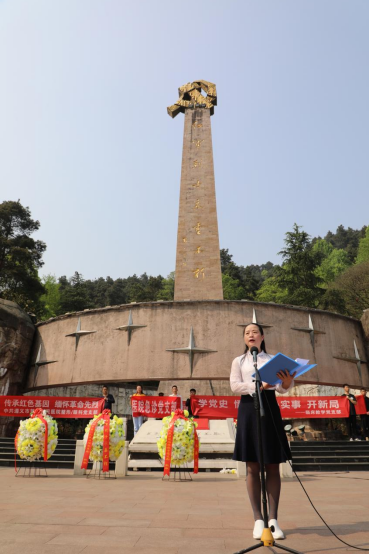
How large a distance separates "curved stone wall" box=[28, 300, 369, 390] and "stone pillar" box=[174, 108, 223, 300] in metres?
3.81

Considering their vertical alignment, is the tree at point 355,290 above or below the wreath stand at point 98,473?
above

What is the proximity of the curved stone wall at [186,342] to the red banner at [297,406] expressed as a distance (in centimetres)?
83

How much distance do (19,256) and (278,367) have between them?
34.9 m

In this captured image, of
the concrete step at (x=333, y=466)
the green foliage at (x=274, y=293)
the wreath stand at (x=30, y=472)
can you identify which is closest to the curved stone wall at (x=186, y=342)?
the concrete step at (x=333, y=466)

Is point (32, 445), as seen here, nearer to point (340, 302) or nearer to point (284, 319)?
point (284, 319)

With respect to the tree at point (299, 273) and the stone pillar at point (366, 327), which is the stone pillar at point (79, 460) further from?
the tree at point (299, 273)

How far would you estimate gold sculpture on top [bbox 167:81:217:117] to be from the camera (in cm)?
2484

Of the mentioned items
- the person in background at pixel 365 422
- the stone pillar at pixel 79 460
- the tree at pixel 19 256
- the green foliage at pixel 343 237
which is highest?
the green foliage at pixel 343 237

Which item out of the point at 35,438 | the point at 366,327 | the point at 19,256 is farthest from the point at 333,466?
the point at 19,256

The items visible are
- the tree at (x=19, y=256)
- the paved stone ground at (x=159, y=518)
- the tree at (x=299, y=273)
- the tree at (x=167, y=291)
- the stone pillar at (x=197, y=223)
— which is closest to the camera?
the paved stone ground at (x=159, y=518)

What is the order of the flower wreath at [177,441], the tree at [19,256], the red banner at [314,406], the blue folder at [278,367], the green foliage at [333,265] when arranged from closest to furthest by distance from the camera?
the blue folder at [278,367]
the flower wreath at [177,441]
the red banner at [314,406]
the tree at [19,256]
the green foliage at [333,265]

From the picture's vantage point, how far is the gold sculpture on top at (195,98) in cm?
2484

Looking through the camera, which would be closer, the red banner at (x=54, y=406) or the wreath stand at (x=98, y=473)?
the wreath stand at (x=98, y=473)

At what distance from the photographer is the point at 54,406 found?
50.6 feet
